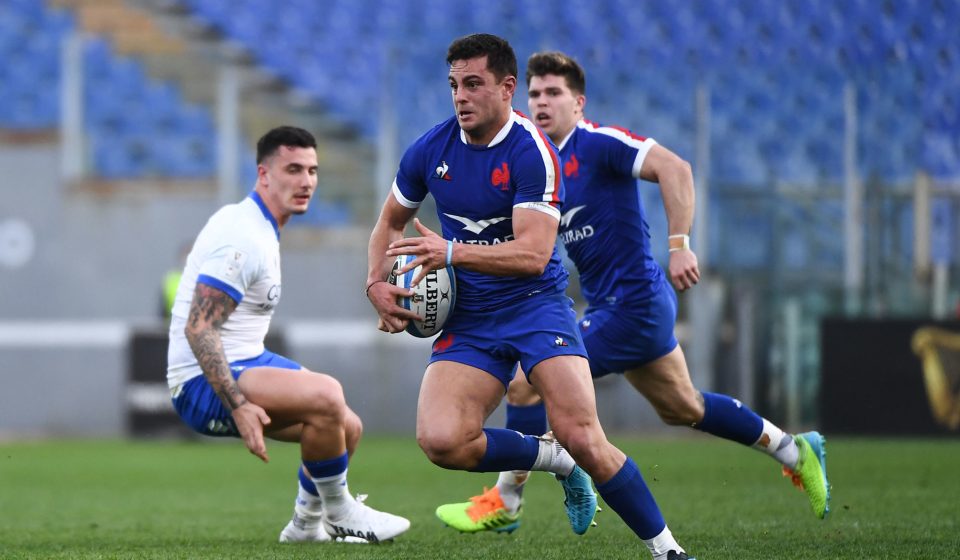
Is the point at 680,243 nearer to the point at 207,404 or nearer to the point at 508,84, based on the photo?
the point at 508,84

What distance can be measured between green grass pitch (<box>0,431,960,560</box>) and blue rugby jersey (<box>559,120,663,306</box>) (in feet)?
4.05

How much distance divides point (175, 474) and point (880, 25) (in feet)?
28.9

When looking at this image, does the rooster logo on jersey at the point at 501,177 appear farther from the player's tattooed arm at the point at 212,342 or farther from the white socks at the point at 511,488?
the white socks at the point at 511,488

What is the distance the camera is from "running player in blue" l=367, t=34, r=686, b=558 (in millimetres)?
5145

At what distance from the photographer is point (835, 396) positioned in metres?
13.0

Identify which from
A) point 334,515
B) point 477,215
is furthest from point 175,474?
point 477,215

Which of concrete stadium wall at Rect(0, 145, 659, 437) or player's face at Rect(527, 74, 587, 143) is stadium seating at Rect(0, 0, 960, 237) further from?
player's face at Rect(527, 74, 587, 143)

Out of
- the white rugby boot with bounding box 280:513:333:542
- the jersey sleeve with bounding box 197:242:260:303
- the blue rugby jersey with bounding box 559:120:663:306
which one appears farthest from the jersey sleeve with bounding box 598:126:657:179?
the white rugby boot with bounding box 280:513:333:542

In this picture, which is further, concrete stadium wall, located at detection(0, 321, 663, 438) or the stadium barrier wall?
concrete stadium wall, located at detection(0, 321, 663, 438)

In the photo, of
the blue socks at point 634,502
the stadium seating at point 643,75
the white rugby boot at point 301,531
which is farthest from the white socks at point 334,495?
the stadium seating at point 643,75

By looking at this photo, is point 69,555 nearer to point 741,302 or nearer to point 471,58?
point 471,58

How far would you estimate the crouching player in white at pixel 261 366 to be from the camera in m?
6.12

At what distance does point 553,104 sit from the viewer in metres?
6.75

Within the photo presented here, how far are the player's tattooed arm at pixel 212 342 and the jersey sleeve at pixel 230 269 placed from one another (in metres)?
0.04
